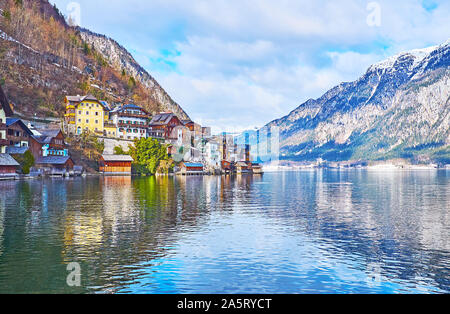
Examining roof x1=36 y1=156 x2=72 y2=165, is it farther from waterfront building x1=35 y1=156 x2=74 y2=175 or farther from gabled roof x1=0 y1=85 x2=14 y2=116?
gabled roof x1=0 y1=85 x2=14 y2=116

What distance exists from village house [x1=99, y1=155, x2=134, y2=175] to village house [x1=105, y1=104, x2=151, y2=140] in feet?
74.1

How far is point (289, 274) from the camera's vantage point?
79.9 ft

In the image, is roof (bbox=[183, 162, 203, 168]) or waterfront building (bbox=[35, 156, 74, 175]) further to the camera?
roof (bbox=[183, 162, 203, 168])

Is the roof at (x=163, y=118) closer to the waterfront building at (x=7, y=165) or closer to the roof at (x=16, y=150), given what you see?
the roof at (x=16, y=150)

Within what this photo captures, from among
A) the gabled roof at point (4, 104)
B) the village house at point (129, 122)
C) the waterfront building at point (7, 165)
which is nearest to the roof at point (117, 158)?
the village house at point (129, 122)

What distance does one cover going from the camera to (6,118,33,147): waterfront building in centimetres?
11416

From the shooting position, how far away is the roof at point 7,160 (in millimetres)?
103375

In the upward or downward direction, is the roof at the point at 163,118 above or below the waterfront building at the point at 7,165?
→ above

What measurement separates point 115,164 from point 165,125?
1607 inches

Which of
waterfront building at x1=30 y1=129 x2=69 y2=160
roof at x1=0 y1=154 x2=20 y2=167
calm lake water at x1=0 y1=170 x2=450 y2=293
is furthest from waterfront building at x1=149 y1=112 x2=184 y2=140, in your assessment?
calm lake water at x1=0 y1=170 x2=450 y2=293

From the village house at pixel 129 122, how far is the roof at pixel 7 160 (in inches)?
2466

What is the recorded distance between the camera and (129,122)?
569 feet
